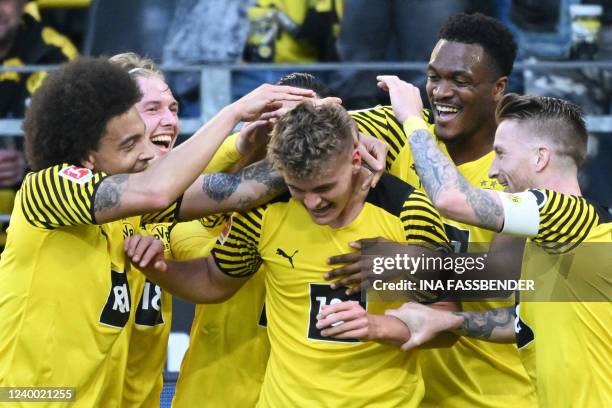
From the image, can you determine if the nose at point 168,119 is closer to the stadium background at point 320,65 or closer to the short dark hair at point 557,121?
the short dark hair at point 557,121

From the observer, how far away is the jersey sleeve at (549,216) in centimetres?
430

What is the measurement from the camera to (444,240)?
4656 mm

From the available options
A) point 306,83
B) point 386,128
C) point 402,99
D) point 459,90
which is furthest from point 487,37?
point 402,99

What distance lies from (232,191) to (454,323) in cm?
99

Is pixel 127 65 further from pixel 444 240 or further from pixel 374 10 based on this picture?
pixel 374 10

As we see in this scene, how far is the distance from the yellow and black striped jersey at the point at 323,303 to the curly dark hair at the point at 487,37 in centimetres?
123

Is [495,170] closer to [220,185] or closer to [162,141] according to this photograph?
[220,185]

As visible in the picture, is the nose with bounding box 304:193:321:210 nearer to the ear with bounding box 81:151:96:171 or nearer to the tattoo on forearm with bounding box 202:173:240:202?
the tattoo on forearm with bounding box 202:173:240:202

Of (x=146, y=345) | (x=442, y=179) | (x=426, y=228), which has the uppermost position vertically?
(x=442, y=179)

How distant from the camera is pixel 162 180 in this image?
439 cm

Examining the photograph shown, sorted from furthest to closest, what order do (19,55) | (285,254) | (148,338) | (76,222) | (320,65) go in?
1. (19,55)
2. (320,65)
3. (148,338)
4. (285,254)
5. (76,222)

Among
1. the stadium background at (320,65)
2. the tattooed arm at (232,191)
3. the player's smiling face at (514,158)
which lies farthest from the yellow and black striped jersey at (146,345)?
the stadium background at (320,65)

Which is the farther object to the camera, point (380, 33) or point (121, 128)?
point (380, 33)

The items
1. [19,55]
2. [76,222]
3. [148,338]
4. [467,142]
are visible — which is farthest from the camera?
[19,55]
